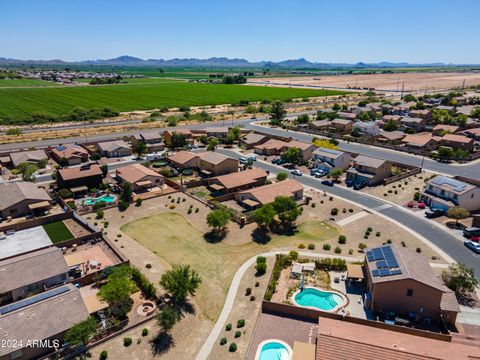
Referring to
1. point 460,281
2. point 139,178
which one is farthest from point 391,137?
point 139,178

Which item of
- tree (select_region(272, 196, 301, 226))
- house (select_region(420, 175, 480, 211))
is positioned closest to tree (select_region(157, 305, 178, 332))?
tree (select_region(272, 196, 301, 226))

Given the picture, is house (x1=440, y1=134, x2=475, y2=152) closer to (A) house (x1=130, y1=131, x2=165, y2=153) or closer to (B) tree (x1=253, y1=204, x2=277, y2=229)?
(B) tree (x1=253, y1=204, x2=277, y2=229)

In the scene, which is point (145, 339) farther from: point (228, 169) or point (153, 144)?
point (153, 144)

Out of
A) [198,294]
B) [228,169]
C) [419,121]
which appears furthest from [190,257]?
[419,121]

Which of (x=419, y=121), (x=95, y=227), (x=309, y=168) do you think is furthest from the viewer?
(x=419, y=121)

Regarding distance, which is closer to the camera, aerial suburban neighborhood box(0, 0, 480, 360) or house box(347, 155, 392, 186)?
aerial suburban neighborhood box(0, 0, 480, 360)

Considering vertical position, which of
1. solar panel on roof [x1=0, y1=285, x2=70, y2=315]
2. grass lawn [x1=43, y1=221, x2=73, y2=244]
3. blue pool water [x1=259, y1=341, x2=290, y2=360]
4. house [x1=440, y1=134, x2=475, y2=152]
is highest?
house [x1=440, y1=134, x2=475, y2=152]
